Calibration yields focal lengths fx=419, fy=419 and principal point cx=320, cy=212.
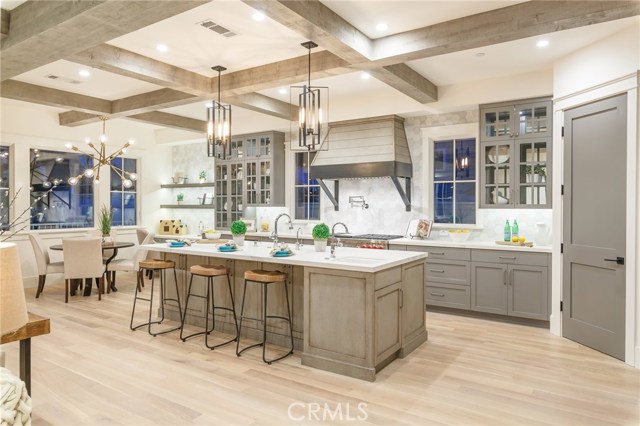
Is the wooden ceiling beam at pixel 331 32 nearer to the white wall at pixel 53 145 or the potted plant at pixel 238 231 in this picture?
the potted plant at pixel 238 231

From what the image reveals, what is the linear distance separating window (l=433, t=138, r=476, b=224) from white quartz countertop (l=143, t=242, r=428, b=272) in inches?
80.4

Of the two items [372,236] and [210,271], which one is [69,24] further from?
[372,236]

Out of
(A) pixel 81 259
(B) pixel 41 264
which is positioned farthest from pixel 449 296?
(B) pixel 41 264

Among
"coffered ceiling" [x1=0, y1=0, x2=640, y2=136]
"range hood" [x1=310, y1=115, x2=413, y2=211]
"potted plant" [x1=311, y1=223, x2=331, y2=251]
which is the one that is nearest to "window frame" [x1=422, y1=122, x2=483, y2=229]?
"range hood" [x1=310, y1=115, x2=413, y2=211]

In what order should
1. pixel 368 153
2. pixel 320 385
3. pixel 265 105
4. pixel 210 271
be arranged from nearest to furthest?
pixel 320 385 → pixel 210 271 → pixel 368 153 → pixel 265 105

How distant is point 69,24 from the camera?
125 inches

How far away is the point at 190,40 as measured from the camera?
4.09 m

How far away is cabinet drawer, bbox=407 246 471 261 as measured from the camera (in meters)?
5.34

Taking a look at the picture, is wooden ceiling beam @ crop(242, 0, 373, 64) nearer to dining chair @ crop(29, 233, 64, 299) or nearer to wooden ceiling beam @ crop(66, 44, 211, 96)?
wooden ceiling beam @ crop(66, 44, 211, 96)

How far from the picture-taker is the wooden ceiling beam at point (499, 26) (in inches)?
123

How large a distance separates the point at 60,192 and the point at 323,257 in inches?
245

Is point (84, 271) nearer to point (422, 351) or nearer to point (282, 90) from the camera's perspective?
point (282, 90)

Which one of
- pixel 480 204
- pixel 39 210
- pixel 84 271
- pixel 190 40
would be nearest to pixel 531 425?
pixel 480 204

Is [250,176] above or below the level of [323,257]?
above
